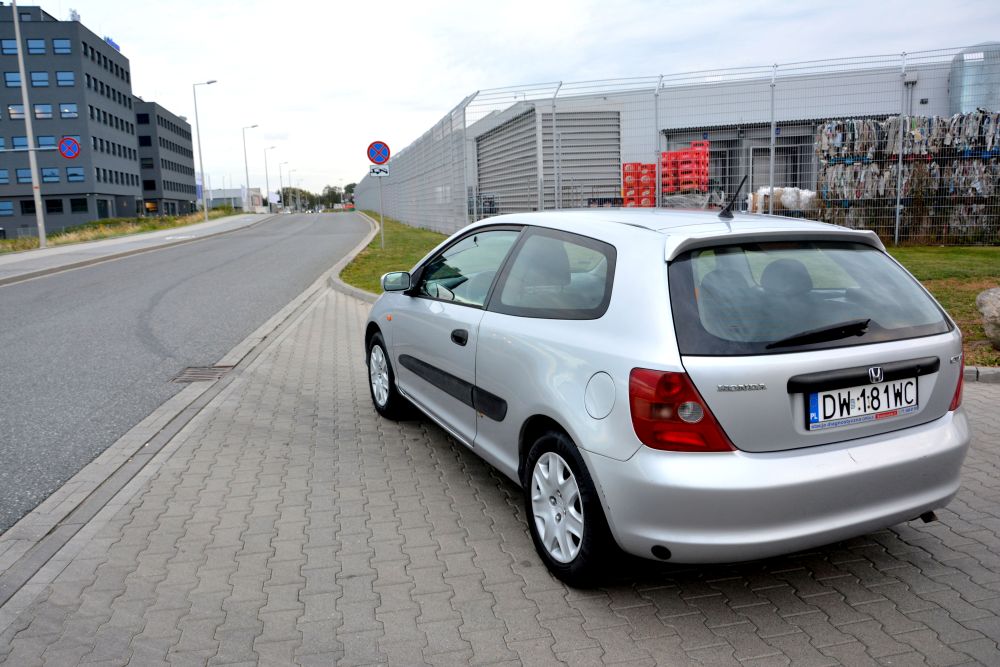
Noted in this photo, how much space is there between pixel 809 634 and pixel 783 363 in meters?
1.01

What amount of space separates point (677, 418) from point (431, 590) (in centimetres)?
129

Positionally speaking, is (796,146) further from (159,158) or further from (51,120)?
(159,158)

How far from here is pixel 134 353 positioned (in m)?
8.27

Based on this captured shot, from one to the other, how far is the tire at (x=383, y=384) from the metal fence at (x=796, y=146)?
10.1 meters

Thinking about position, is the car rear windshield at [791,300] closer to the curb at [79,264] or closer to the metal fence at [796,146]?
the metal fence at [796,146]

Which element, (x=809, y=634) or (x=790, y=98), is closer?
(x=809, y=634)

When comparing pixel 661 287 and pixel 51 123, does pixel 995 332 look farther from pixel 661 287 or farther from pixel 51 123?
pixel 51 123

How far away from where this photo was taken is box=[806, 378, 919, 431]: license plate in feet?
9.37

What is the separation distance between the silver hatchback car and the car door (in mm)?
450

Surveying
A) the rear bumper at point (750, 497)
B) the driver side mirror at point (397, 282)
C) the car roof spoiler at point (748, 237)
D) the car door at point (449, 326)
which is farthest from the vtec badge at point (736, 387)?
the driver side mirror at point (397, 282)

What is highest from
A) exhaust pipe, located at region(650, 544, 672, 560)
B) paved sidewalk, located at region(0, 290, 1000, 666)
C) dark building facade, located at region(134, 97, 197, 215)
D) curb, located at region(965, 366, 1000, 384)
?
dark building facade, located at region(134, 97, 197, 215)

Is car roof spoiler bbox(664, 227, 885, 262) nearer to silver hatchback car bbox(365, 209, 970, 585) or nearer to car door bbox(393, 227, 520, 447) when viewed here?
silver hatchback car bbox(365, 209, 970, 585)

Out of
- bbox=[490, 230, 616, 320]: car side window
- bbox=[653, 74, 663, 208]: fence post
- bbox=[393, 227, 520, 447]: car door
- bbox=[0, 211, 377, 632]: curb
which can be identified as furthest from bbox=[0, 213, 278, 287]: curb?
bbox=[490, 230, 616, 320]: car side window

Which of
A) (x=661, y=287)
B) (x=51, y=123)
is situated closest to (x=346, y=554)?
(x=661, y=287)
